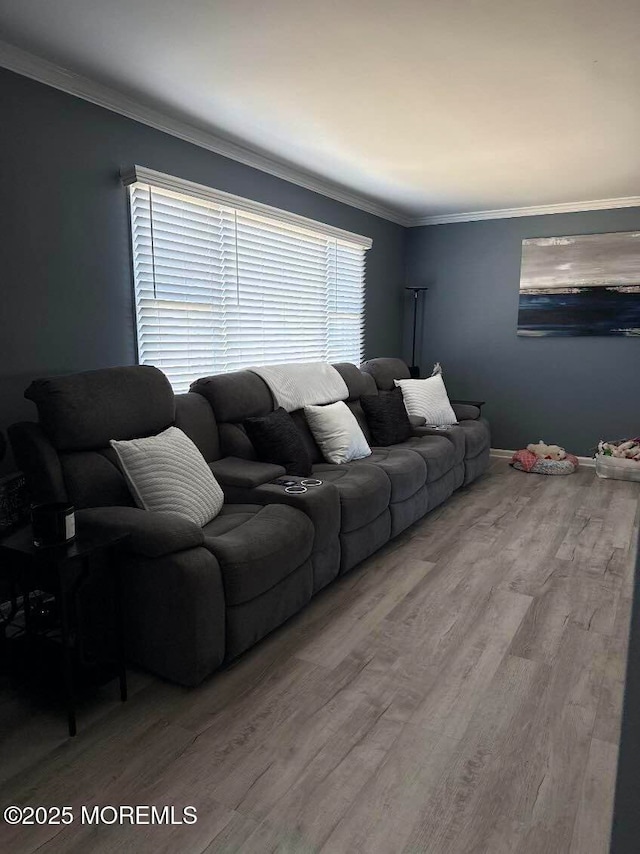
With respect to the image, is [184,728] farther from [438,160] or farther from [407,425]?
[438,160]

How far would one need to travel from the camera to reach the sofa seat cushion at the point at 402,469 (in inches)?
140

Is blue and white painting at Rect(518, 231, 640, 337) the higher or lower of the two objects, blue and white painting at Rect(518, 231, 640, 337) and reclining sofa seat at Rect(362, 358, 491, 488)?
the higher

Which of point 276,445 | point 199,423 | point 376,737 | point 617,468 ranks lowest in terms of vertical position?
point 376,737

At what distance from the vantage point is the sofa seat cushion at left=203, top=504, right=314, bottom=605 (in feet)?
7.29

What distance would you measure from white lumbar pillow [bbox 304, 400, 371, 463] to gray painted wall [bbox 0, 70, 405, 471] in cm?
122

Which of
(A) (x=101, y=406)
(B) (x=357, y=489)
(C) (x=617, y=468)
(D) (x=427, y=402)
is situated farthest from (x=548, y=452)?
(A) (x=101, y=406)

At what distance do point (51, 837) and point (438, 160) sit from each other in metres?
4.23

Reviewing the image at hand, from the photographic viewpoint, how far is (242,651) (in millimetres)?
2309

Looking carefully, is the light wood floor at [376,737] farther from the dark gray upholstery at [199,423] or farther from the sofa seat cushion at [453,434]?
the sofa seat cushion at [453,434]

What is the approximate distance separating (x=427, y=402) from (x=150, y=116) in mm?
2983

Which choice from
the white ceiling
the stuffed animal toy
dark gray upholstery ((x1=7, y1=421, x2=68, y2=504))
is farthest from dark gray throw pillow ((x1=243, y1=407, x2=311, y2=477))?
the stuffed animal toy

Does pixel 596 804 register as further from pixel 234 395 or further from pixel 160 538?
pixel 234 395

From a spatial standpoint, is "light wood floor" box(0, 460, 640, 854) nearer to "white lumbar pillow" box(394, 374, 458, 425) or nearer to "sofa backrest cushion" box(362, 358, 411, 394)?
"white lumbar pillow" box(394, 374, 458, 425)

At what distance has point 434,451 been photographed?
416 cm
